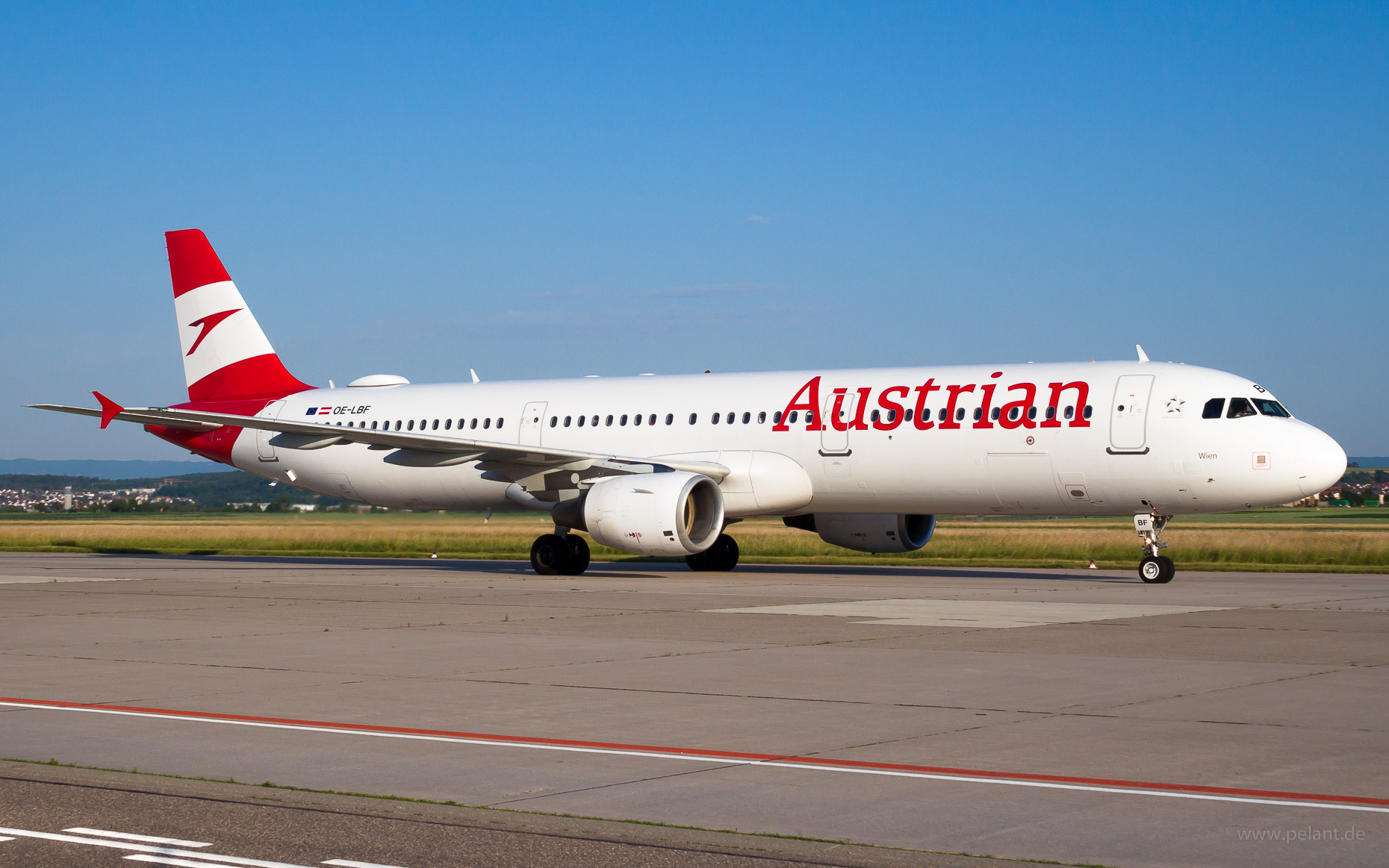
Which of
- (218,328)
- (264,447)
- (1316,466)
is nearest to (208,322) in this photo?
(218,328)

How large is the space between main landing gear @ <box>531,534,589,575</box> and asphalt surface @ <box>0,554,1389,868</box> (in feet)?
26.0

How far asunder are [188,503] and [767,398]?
52214 millimetres

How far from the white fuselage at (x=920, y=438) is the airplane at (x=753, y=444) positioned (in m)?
0.03

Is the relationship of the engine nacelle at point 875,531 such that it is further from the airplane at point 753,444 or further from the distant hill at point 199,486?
the distant hill at point 199,486

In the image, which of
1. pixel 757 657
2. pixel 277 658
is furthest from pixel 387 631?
pixel 757 657

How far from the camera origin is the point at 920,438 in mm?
23672

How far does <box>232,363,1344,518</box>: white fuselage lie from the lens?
21.8 metres

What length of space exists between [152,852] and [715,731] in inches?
151

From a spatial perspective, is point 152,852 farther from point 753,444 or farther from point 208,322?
point 208,322

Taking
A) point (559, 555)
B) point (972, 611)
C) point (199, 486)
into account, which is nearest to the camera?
point (972, 611)

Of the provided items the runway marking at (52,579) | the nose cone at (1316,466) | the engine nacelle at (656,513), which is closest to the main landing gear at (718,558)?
the engine nacelle at (656,513)

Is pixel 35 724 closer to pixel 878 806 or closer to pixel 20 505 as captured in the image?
pixel 878 806

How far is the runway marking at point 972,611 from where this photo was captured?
1603cm

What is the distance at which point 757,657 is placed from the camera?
1266 centimetres
